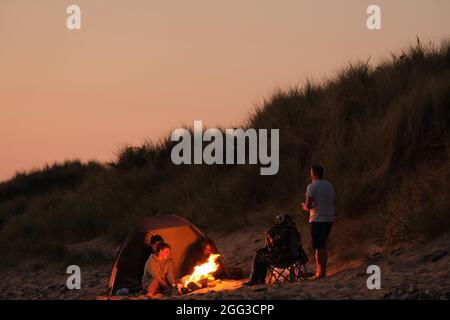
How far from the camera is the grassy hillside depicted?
14008mm

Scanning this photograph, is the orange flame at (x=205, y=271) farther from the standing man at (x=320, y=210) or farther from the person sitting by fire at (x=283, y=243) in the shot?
the standing man at (x=320, y=210)

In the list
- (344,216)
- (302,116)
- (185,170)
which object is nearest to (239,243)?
(344,216)

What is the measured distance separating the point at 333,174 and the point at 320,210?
4.06m

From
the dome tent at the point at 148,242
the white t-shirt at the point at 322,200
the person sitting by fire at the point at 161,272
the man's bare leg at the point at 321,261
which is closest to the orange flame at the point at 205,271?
the person sitting by fire at the point at 161,272

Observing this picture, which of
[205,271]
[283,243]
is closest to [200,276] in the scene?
[205,271]

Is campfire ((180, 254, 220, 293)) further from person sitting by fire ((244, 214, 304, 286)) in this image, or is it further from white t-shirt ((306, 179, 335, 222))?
white t-shirt ((306, 179, 335, 222))

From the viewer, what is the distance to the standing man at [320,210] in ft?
40.0

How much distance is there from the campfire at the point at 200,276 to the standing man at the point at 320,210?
186cm

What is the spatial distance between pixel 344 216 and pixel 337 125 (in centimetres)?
354

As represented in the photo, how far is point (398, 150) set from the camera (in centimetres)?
A: 1583

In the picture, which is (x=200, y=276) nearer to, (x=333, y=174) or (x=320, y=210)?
(x=320, y=210)

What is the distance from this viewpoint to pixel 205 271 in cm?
1381

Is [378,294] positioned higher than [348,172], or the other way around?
[348,172]
